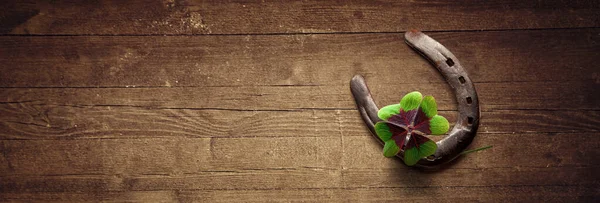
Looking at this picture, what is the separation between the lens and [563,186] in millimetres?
1206

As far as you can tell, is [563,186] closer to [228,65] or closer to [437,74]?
[437,74]

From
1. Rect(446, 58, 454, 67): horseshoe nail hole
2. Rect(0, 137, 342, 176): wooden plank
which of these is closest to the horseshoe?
Rect(446, 58, 454, 67): horseshoe nail hole

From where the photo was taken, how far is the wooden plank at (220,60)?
1.19m

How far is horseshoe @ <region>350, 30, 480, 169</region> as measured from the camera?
116cm

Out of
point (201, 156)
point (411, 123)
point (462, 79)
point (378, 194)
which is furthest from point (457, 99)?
point (201, 156)

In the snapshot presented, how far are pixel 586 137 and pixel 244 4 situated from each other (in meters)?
0.93

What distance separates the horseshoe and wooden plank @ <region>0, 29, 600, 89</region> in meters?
0.04

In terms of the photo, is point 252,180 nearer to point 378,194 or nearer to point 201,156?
point 201,156

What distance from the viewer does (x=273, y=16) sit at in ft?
3.90

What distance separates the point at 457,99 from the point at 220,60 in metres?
0.60

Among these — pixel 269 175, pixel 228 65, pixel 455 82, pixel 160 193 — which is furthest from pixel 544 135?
pixel 160 193

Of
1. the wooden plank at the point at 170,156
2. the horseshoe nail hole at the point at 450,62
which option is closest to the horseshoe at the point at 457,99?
the horseshoe nail hole at the point at 450,62

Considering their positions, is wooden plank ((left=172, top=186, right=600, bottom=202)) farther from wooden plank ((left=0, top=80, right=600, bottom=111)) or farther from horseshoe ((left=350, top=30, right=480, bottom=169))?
wooden plank ((left=0, top=80, right=600, bottom=111))

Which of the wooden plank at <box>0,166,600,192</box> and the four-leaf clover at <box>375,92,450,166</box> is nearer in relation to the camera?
the four-leaf clover at <box>375,92,450,166</box>
